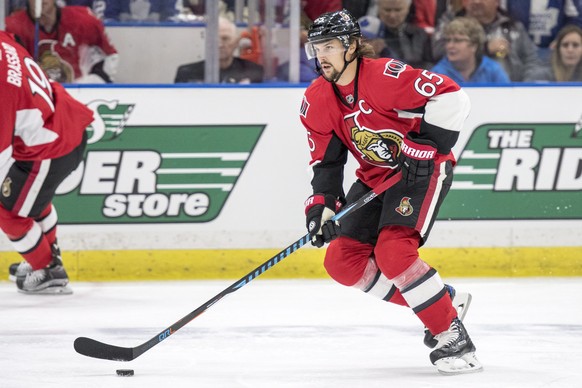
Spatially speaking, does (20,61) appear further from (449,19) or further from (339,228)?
(449,19)

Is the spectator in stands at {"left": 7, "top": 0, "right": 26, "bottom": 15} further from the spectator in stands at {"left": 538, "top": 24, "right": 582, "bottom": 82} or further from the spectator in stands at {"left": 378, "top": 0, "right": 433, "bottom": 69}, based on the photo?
the spectator in stands at {"left": 538, "top": 24, "right": 582, "bottom": 82}

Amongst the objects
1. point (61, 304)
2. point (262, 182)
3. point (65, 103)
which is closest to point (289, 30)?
point (262, 182)

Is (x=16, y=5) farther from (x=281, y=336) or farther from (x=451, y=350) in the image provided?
(x=451, y=350)

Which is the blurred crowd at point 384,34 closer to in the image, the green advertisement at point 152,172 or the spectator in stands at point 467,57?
the spectator in stands at point 467,57

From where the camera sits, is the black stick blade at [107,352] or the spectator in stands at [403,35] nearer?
the black stick blade at [107,352]

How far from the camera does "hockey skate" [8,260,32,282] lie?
4906 mm

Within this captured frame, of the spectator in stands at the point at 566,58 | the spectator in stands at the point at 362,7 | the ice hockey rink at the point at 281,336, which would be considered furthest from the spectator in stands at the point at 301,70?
the spectator in stands at the point at 566,58

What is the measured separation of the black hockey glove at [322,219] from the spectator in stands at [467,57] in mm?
2154

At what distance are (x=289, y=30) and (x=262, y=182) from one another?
0.72m

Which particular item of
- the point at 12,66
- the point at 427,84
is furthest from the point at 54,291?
the point at 427,84

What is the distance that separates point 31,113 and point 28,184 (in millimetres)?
340

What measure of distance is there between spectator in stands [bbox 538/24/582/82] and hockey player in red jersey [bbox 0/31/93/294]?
7.16 feet

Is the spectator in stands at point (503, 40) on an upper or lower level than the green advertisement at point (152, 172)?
upper

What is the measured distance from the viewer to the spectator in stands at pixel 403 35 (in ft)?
17.9
